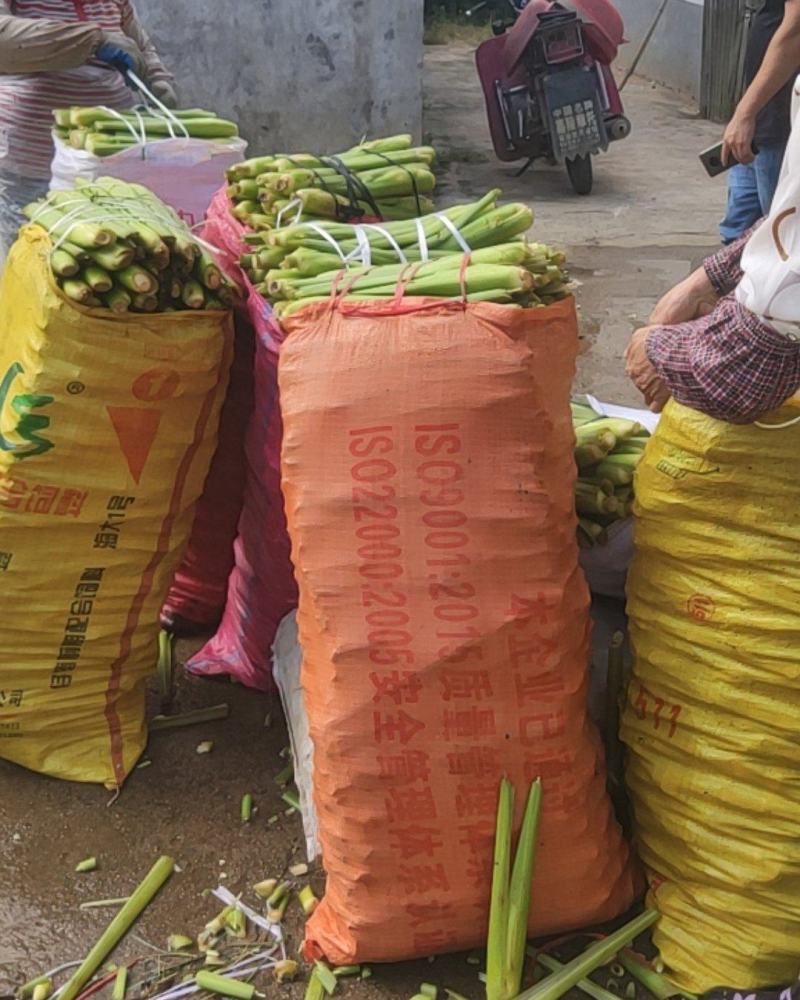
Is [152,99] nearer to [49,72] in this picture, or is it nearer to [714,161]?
[49,72]

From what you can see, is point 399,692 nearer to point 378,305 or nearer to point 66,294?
point 378,305

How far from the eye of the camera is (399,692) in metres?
2.22

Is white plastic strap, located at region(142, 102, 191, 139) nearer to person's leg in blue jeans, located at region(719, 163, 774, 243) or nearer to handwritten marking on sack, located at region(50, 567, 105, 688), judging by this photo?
handwritten marking on sack, located at region(50, 567, 105, 688)

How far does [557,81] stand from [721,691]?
6.54m

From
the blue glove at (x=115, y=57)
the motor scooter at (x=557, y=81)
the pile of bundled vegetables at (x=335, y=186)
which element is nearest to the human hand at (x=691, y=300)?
the pile of bundled vegetables at (x=335, y=186)

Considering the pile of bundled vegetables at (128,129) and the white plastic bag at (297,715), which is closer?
the white plastic bag at (297,715)

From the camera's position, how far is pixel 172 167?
3689mm

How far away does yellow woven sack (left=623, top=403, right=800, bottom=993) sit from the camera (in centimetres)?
218

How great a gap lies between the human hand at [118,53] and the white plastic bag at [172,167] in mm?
486

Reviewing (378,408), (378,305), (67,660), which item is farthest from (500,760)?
(67,660)

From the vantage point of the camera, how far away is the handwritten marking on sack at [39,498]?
265cm

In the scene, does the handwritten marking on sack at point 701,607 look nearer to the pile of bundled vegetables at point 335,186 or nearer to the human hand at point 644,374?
the human hand at point 644,374


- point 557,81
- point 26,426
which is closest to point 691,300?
point 26,426

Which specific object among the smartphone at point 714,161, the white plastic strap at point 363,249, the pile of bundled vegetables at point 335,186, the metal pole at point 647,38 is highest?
the white plastic strap at point 363,249
